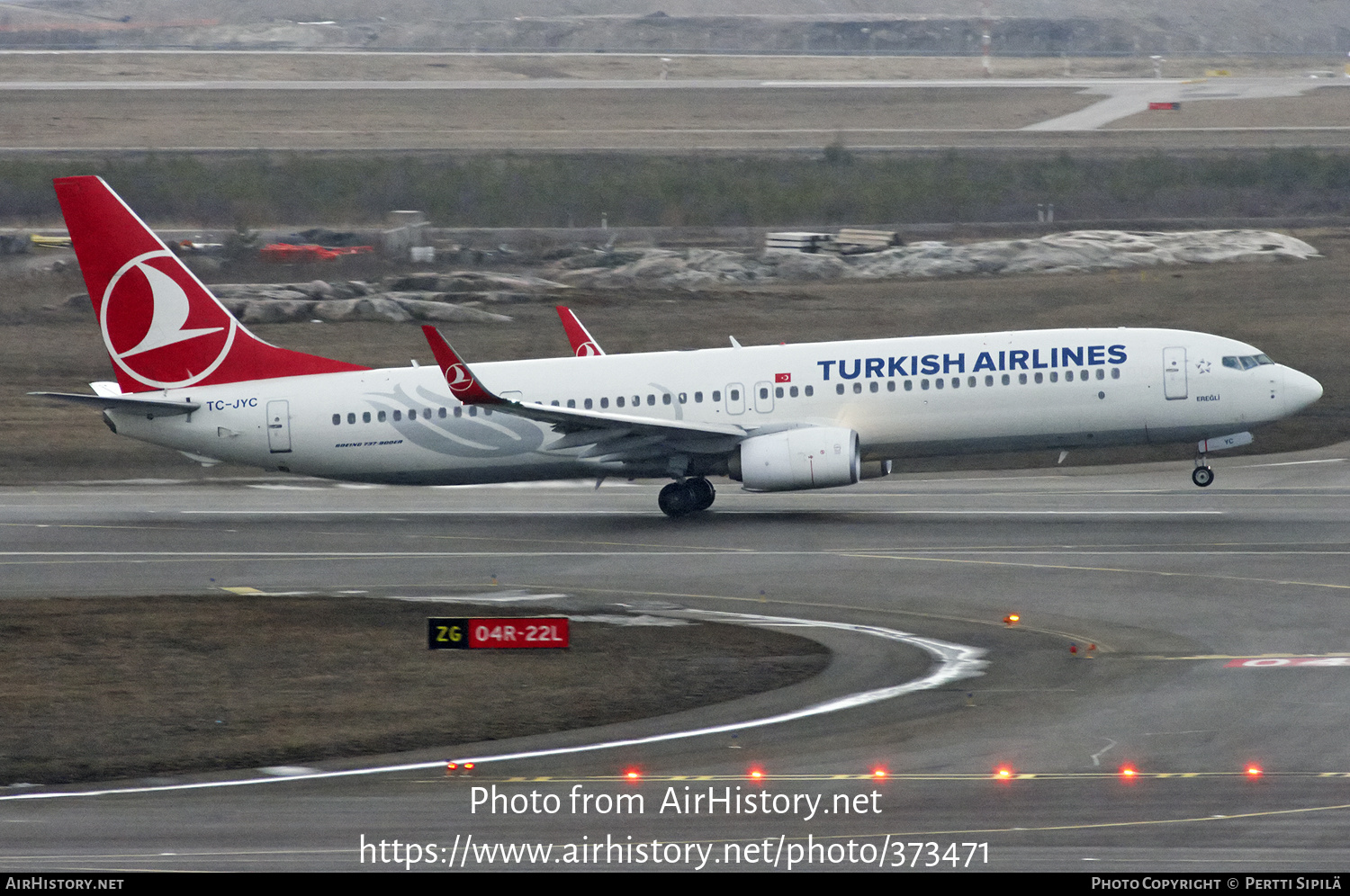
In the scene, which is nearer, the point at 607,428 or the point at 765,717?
the point at 765,717

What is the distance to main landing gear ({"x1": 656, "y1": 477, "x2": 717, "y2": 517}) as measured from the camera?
38.3 meters

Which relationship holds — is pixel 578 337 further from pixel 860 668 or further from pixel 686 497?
pixel 860 668

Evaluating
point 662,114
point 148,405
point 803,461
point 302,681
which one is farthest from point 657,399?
point 662,114

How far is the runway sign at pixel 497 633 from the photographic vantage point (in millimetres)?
25406

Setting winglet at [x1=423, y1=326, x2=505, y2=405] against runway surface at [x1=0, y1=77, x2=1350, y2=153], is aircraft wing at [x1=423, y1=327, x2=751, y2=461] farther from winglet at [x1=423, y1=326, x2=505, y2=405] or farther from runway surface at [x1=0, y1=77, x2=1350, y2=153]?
runway surface at [x1=0, y1=77, x2=1350, y2=153]

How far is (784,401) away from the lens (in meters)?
37.5

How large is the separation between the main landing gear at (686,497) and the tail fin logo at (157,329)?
10.8 metres

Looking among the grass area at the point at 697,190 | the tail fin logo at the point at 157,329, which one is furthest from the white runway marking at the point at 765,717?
the grass area at the point at 697,190

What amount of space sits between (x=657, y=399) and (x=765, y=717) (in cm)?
1723

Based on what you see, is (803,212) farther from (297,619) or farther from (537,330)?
(297,619)

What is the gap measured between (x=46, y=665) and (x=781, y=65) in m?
123

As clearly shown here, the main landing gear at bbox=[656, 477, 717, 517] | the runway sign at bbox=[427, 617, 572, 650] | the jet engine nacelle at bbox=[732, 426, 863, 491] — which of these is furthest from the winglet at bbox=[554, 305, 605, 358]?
the runway sign at bbox=[427, 617, 572, 650]

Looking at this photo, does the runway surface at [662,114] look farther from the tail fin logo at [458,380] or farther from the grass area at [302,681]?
the grass area at [302,681]

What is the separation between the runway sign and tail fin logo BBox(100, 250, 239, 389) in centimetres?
1562
